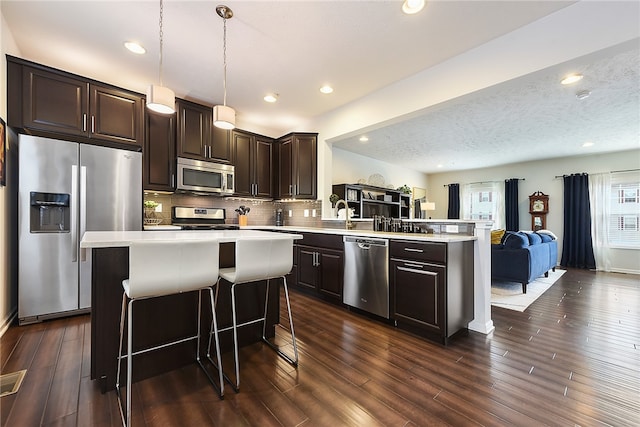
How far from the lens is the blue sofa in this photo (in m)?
3.96

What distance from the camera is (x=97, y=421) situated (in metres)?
1.37

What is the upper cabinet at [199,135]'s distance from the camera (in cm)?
365

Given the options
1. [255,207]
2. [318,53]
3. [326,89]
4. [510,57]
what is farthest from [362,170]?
[510,57]

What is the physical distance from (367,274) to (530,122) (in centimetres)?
375

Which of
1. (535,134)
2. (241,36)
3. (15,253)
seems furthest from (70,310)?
(535,134)

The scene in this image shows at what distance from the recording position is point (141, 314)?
1.72 metres

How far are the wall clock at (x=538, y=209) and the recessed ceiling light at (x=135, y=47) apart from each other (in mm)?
8472

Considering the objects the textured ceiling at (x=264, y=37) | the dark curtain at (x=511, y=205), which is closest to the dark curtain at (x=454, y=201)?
the dark curtain at (x=511, y=205)

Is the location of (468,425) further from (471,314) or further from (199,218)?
(199,218)

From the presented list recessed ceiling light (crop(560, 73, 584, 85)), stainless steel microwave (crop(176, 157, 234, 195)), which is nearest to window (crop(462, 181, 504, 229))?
recessed ceiling light (crop(560, 73, 584, 85))

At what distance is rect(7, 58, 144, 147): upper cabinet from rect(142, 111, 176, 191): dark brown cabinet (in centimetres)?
12

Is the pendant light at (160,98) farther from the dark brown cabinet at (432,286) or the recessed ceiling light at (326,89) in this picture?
the dark brown cabinet at (432,286)

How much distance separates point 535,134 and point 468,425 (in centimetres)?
526

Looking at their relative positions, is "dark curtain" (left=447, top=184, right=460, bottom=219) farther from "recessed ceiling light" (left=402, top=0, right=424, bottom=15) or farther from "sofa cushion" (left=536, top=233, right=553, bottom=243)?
"recessed ceiling light" (left=402, top=0, right=424, bottom=15)
